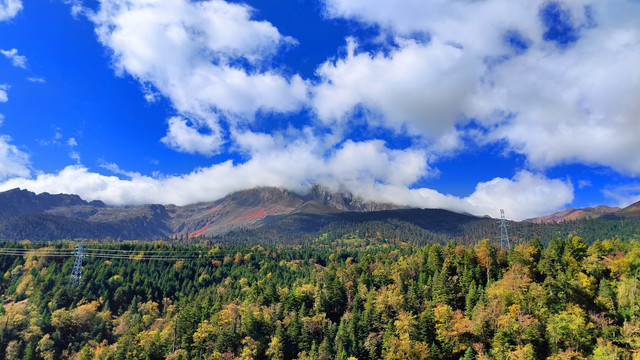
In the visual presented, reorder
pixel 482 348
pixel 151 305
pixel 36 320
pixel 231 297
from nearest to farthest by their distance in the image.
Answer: pixel 482 348
pixel 36 320
pixel 231 297
pixel 151 305

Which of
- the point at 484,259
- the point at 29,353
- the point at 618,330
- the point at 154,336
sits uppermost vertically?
the point at 484,259

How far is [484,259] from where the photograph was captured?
132m

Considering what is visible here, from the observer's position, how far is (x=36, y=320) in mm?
143250

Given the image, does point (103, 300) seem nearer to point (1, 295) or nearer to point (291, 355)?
point (1, 295)

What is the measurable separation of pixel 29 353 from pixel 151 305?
5257 centimetres

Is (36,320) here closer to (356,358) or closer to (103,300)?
(103,300)

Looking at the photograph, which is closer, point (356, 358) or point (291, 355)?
point (356, 358)

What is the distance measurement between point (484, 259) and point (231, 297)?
4356 inches

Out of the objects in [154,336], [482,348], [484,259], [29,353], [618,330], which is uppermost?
[484,259]

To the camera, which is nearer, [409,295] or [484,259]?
[409,295]

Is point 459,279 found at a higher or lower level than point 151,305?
higher

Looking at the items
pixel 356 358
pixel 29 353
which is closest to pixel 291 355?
pixel 356 358

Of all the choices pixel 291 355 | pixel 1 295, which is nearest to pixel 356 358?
pixel 291 355

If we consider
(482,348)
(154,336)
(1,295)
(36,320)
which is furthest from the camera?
(1,295)
